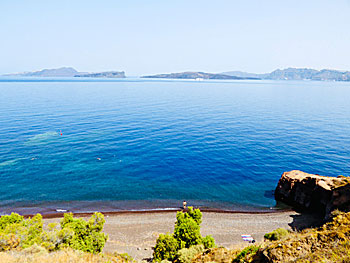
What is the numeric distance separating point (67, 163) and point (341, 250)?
192 feet

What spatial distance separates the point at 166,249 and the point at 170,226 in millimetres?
12783

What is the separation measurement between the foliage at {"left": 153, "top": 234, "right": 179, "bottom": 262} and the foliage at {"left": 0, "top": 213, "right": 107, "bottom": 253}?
265 inches

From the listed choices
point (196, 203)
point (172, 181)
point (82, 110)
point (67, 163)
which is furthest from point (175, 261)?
point (82, 110)

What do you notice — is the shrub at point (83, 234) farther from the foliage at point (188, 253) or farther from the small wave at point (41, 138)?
the small wave at point (41, 138)

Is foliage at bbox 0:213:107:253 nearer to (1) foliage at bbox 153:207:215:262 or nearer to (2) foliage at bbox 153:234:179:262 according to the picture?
(2) foliage at bbox 153:234:179:262

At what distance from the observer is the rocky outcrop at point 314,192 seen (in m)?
32.9

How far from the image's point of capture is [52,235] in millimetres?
21406

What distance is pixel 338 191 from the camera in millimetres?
33562

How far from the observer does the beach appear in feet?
103

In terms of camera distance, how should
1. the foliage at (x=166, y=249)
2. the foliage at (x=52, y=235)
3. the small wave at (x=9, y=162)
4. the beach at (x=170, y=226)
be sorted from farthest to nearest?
the small wave at (x=9, y=162) < the beach at (x=170, y=226) < the foliage at (x=166, y=249) < the foliage at (x=52, y=235)

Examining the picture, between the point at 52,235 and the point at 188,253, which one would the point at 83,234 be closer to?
the point at 52,235

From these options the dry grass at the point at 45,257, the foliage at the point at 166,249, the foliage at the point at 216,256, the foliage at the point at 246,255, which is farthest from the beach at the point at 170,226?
the foliage at the point at 246,255

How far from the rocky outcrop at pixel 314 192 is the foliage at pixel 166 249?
2637 cm

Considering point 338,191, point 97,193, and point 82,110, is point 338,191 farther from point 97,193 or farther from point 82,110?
point 82,110
